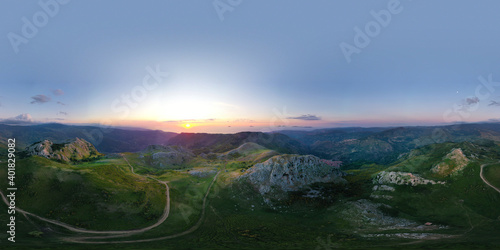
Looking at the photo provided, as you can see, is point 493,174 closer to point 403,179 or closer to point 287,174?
point 403,179

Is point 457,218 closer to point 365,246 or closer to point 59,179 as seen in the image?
point 365,246

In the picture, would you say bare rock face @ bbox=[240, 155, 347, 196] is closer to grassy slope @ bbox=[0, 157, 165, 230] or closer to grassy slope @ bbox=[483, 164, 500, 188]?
grassy slope @ bbox=[0, 157, 165, 230]

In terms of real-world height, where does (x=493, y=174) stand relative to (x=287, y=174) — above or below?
above

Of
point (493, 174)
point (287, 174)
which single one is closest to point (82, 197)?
point (287, 174)

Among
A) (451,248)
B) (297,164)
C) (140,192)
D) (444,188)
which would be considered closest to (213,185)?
(140,192)

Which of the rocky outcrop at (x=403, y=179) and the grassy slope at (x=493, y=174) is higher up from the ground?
the grassy slope at (x=493, y=174)

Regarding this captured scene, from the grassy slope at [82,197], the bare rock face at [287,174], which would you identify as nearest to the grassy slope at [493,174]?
the bare rock face at [287,174]

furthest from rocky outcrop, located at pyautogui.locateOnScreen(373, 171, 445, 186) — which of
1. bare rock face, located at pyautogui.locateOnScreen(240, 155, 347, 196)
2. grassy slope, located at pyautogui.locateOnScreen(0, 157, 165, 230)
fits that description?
grassy slope, located at pyautogui.locateOnScreen(0, 157, 165, 230)

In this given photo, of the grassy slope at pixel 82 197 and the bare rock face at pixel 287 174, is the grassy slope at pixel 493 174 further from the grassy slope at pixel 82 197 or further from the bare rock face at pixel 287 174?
the grassy slope at pixel 82 197
